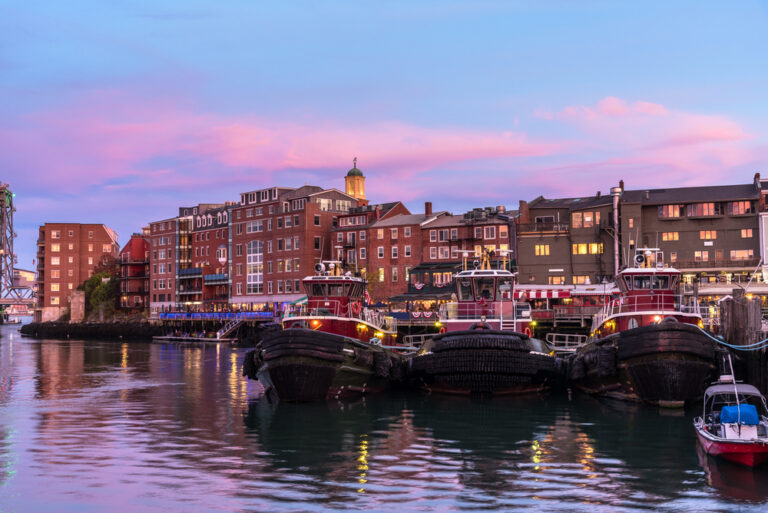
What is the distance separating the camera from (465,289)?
144 ft

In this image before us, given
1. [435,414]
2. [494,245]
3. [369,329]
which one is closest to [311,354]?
[435,414]

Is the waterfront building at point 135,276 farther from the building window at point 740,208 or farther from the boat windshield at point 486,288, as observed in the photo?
the boat windshield at point 486,288

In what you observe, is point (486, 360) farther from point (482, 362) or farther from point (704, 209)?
point (704, 209)

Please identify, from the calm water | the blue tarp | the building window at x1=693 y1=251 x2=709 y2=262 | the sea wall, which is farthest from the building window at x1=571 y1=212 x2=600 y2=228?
the sea wall

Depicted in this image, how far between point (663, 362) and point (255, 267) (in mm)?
104153

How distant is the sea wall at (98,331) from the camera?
137 meters

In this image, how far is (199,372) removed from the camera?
6044 centimetres

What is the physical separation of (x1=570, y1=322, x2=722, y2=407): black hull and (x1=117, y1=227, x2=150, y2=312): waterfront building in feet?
470

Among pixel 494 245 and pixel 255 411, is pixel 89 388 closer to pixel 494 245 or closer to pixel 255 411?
pixel 255 411

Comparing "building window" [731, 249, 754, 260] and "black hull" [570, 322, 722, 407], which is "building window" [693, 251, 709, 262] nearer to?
"building window" [731, 249, 754, 260]

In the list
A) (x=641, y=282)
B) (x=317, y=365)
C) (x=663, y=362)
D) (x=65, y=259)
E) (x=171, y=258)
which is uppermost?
(x=65, y=259)

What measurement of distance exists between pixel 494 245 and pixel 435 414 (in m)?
70.3

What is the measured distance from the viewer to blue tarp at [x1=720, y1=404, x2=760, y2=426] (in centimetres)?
2198

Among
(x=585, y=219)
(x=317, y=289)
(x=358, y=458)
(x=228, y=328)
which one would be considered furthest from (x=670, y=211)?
(x=358, y=458)
